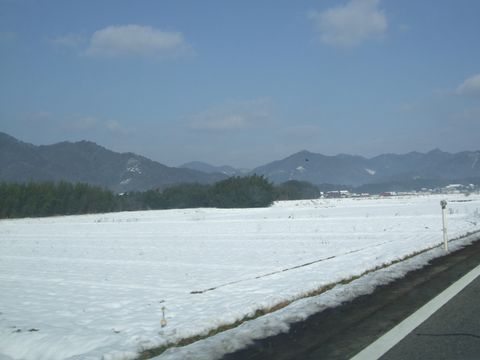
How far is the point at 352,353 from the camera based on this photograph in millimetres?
5117

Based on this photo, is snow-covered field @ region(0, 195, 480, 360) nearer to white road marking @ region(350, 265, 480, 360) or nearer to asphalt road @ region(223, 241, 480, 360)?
asphalt road @ region(223, 241, 480, 360)

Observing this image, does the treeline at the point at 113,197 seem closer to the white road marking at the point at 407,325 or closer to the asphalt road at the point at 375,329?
the asphalt road at the point at 375,329

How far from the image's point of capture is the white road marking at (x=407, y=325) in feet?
16.8

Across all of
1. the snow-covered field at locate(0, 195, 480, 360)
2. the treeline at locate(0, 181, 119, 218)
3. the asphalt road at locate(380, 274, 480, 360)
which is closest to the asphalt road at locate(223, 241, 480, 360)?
the asphalt road at locate(380, 274, 480, 360)

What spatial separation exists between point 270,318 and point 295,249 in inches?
450

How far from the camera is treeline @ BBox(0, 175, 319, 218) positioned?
7838 centimetres

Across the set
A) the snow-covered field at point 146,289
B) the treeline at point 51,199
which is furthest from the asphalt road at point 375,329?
the treeline at point 51,199

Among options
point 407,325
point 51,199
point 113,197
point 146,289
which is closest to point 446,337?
point 407,325

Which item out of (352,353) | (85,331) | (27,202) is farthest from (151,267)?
(27,202)

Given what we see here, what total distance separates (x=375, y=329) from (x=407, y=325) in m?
0.49

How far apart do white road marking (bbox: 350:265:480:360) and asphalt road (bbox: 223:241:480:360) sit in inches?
2.9

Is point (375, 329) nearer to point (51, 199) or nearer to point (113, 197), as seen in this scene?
point (51, 199)

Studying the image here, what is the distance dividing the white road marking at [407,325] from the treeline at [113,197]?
78.9 meters

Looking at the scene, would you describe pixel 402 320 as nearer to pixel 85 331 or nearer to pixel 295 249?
pixel 85 331
